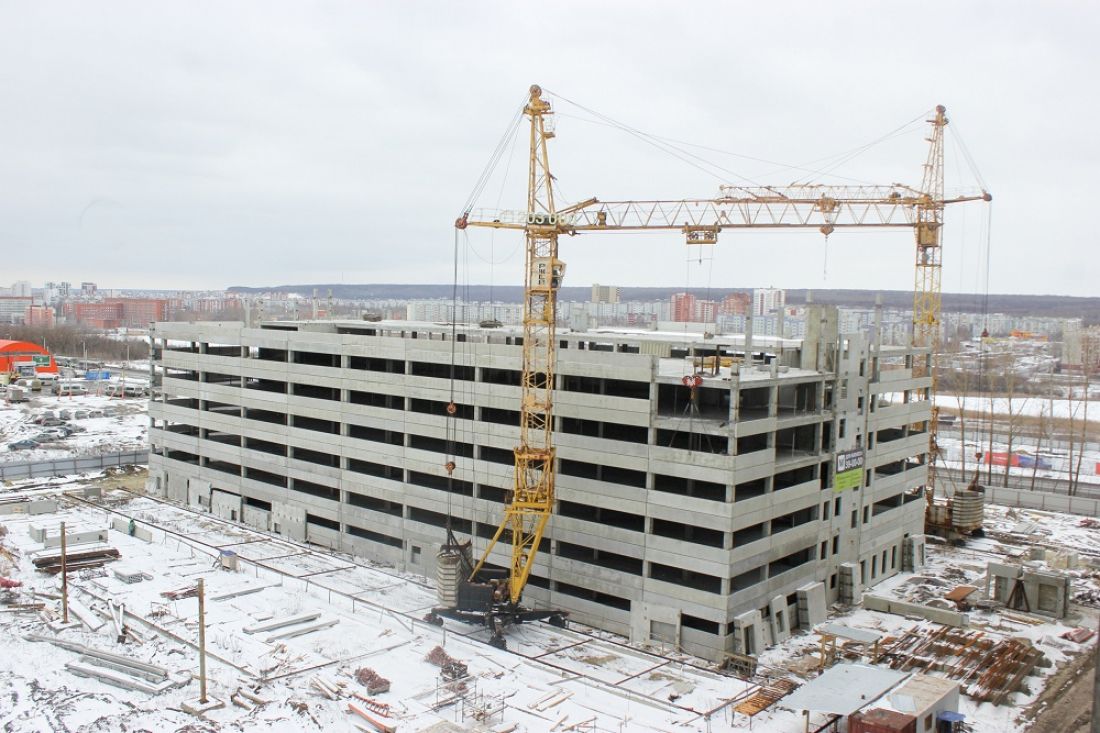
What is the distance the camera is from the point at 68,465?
8269 cm

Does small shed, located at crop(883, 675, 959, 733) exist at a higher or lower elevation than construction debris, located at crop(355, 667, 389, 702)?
higher

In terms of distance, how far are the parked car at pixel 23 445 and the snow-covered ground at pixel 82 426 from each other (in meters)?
0.61

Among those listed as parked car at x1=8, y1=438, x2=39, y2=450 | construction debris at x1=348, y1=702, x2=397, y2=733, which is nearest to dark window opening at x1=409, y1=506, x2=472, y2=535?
construction debris at x1=348, y1=702, x2=397, y2=733

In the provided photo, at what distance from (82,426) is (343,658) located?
295ft

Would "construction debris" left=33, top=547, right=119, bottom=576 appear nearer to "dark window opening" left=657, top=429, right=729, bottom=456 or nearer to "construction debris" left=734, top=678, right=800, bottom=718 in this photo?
"dark window opening" left=657, top=429, right=729, bottom=456

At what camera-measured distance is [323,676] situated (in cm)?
3675

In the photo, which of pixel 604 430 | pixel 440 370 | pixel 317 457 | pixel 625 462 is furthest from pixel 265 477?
pixel 625 462

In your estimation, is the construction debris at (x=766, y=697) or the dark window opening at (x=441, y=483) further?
the dark window opening at (x=441, y=483)

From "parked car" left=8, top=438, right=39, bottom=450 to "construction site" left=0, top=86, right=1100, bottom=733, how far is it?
37.8m

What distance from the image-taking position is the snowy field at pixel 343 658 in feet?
109

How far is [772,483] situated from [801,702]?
13.5 m

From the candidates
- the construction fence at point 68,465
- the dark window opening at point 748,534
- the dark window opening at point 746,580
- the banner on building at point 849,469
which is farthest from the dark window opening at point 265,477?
the banner on building at point 849,469

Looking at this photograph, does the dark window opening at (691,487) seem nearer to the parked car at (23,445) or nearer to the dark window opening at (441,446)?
the dark window opening at (441,446)

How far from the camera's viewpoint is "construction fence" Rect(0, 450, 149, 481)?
79375 millimetres
